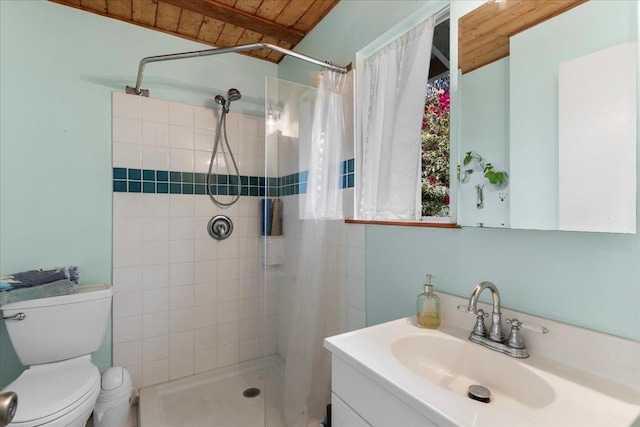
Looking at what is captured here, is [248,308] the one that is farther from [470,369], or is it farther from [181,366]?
[470,369]

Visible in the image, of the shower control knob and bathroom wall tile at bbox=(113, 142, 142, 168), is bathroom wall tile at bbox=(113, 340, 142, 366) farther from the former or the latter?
bathroom wall tile at bbox=(113, 142, 142, 168)

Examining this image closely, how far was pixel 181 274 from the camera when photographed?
2158 millimetres

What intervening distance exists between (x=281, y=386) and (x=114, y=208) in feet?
→ 4.95

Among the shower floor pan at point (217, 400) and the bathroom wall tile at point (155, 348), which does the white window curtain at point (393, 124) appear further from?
the bathroom wall tile at point (155, 348)

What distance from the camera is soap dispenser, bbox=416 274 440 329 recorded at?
1109mm

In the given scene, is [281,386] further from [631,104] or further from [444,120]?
[631,104]

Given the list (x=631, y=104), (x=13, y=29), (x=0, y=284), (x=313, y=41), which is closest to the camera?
(x=631, y=104)

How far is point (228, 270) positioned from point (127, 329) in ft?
2.39

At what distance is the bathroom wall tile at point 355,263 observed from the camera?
5.25 feet

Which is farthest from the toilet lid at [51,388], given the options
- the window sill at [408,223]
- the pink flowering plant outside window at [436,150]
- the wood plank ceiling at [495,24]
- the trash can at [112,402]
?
the wood plank ceiling at [495,24]

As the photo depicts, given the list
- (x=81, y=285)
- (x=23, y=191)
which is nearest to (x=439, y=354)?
(x=81, y=285)

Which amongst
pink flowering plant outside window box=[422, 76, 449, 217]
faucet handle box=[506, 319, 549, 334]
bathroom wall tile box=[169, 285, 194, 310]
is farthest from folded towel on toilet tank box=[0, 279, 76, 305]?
faucet handle box=[506, 319, 549, 334]

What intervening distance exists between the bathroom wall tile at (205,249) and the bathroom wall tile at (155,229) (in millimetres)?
213

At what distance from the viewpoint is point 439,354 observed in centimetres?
103
